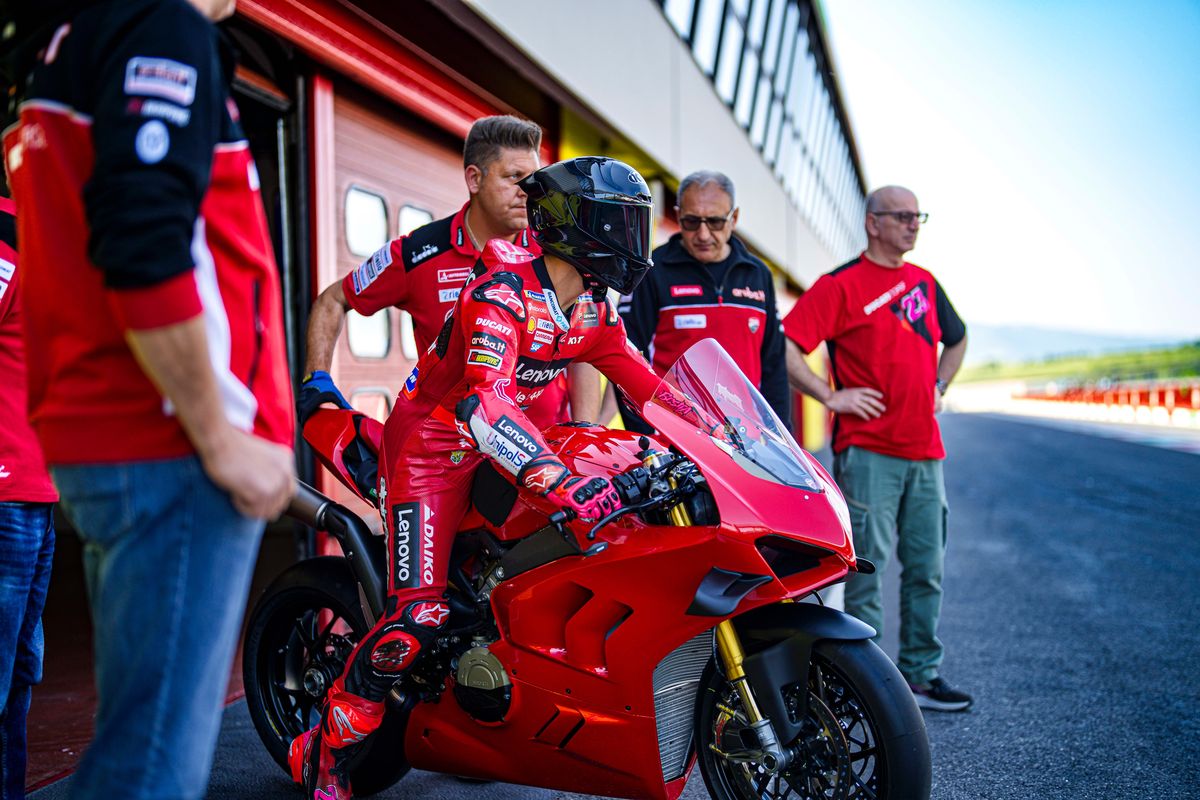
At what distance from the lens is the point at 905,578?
451cm

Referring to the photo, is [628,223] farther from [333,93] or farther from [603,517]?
[333,93]

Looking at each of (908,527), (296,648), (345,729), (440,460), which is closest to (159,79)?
(440,460)

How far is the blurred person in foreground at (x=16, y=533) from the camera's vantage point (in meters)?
2.61

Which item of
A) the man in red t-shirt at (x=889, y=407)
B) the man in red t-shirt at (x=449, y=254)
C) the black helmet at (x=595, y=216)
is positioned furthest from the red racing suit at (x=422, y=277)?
the man in red t-shirt at (x=889, y=407)

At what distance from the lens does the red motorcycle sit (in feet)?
7.98

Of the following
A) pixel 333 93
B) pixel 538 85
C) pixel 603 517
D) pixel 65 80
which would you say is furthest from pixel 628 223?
pixel 538 85

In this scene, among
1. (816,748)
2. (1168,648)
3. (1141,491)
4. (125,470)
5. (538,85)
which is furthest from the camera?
(1141,491)

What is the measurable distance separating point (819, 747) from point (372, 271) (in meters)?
2.35

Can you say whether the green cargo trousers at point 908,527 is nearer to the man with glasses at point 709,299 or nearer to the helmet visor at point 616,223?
the man with glasses at point 709,299

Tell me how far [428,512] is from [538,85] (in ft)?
17.2

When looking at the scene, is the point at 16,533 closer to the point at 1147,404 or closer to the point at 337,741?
the point at 337,741

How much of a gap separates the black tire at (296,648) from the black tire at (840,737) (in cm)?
122

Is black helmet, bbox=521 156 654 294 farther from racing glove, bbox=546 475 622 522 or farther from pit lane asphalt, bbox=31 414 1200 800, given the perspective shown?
pit lane asphalt, bbox=31 414 1200 800

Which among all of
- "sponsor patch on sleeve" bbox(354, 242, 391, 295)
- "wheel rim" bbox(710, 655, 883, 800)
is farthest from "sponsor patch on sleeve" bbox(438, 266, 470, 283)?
"wheel rim" bbox(710, 655, 883, 800)
